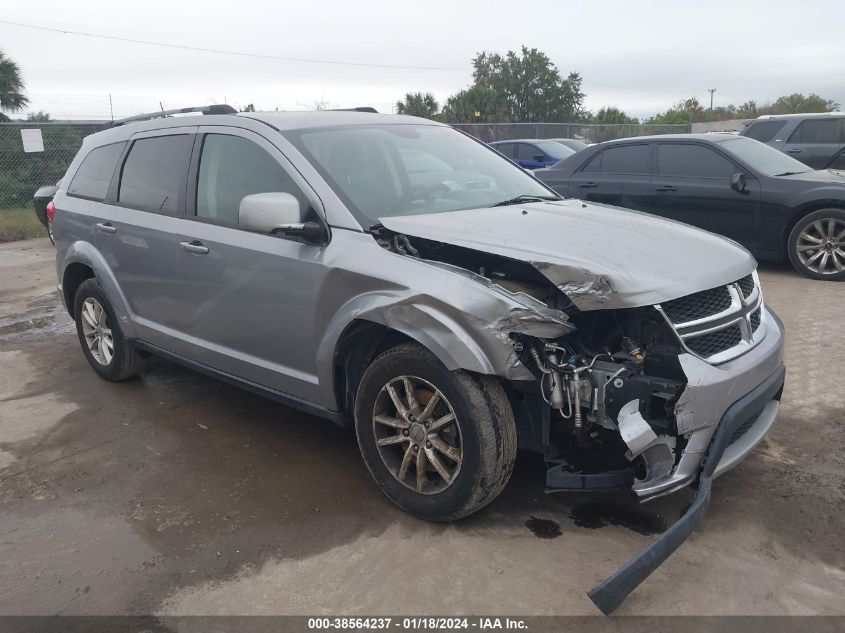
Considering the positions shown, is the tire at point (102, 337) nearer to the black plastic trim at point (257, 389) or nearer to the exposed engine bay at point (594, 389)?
the black plastic trim at point (257, 389)

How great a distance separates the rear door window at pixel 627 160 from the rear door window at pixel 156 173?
5.94 m

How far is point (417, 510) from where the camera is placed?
3348 millimetres

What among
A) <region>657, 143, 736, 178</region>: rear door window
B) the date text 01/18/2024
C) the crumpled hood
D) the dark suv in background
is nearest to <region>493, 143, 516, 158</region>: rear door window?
the dark suv in background

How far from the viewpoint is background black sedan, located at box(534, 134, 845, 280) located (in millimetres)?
7742

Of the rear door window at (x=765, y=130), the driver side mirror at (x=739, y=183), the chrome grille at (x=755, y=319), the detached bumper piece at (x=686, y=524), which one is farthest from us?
the rear door window at (x=765, y=130)

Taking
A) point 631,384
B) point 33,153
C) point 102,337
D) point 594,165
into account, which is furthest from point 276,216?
point 33,153

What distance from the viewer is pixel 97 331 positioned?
214 inches

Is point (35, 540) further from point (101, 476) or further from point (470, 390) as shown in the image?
point (470, 390)

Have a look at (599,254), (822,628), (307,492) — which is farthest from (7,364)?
(822,628)

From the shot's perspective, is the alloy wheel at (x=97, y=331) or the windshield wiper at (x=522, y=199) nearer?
the windshield wiper at (x=522, y=199)

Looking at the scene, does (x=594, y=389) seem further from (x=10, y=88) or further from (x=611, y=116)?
(x=611, y=116)

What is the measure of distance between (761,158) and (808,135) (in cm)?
519

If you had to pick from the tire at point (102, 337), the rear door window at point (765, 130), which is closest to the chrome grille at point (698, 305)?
the tire at point (102, 337)

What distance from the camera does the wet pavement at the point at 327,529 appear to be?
9.38ft
